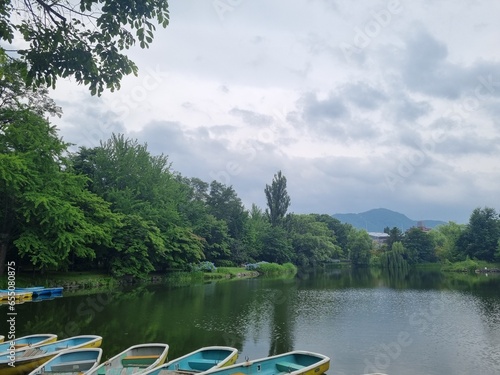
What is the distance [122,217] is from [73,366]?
22.6 metres

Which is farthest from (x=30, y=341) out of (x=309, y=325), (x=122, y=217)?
(x=122, y=217)

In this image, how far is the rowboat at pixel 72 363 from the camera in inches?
360

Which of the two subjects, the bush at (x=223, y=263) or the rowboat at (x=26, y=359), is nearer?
the rowboat at (x=26, y=359)

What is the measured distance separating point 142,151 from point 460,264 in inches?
1850

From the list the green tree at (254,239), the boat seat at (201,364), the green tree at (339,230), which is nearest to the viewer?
the boat seat at (201,364)

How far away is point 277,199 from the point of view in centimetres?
6494

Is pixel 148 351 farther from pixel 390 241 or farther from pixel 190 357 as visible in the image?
pixel 390 241

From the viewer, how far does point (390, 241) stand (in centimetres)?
7569

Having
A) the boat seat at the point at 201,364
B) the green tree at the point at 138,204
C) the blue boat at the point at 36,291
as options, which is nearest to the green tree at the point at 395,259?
the green tree at the point at 138,204

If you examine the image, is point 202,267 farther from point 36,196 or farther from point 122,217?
point 36,196

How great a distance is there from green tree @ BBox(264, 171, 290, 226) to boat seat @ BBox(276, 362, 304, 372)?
177 ft

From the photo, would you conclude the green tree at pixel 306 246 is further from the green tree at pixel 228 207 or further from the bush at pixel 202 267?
the bush at pixel 202 267

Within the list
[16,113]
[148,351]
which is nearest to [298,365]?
[148,351]

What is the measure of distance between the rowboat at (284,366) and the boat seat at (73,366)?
3.05 metres
